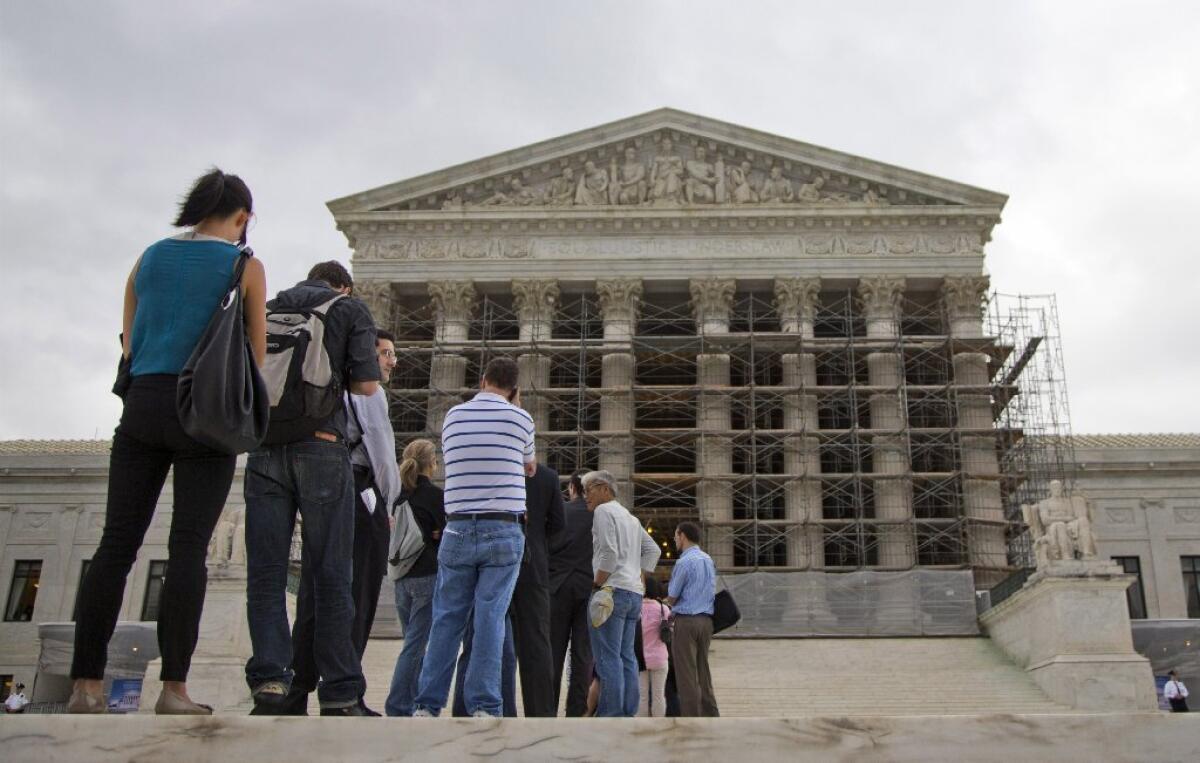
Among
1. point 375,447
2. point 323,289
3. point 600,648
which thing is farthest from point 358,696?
point 600,648

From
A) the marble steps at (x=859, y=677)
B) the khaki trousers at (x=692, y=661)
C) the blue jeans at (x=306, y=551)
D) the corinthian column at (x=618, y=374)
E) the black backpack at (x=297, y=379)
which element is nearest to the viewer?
the blue jeans at (x=306, y=551)

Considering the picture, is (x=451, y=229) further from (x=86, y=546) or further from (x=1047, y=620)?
(x=1047, y=620)

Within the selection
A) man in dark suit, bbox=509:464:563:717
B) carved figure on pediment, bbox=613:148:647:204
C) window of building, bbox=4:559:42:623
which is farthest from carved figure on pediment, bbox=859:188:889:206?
window of building, bbox=4:559:42:623

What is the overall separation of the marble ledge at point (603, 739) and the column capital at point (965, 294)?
33949 mm

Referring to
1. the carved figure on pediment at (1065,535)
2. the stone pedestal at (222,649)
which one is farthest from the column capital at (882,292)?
the stone pedestal at (222,649)

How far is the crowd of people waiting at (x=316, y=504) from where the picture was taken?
5297mm

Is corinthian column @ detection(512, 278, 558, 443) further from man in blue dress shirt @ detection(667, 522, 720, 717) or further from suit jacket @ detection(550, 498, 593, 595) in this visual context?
suit jacket @ detection(550, 498, 593, 595)

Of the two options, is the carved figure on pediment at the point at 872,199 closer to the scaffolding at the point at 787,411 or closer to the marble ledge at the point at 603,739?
the scaffolding at the point at 787,411

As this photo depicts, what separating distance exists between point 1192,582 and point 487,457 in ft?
131

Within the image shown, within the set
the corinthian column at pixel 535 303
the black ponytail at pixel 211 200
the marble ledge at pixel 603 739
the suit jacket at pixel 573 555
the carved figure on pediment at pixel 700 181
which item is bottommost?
the marble ledge at pixel 603 739

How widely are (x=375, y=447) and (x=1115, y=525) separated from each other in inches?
1553

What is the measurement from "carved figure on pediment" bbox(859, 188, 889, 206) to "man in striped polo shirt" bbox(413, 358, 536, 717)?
32781 mm

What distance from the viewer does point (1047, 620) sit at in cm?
2294

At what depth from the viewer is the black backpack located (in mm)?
6145
